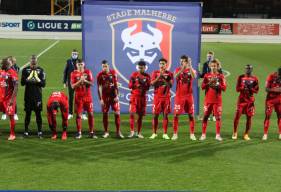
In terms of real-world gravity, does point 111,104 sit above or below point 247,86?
below

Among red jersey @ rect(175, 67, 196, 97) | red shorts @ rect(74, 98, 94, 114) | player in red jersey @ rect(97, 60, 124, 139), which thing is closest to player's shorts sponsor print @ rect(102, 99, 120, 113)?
player in red jersey @ rect(97, 60, 124, 139)

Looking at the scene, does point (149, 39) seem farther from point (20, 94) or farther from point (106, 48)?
point (20, 94)

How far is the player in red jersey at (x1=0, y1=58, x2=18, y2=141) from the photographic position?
564 inches

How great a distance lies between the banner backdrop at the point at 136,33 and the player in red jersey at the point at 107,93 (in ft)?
9.47

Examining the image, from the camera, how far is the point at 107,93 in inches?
585

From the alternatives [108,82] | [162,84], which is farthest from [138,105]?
[108,82]

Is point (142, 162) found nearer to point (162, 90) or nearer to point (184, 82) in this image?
point (162, 90)

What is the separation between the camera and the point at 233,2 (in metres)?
54.5

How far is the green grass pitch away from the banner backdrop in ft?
6.37

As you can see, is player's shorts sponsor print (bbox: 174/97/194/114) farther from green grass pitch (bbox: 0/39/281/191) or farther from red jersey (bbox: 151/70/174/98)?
green grass pitch (bbox: 0/39/281/191)

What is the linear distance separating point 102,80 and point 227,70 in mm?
16769

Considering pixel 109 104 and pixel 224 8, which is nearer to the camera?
pixel 109 104

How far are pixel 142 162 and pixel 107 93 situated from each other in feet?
10.8

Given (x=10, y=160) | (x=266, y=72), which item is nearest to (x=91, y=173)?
(x=10, y=160)
